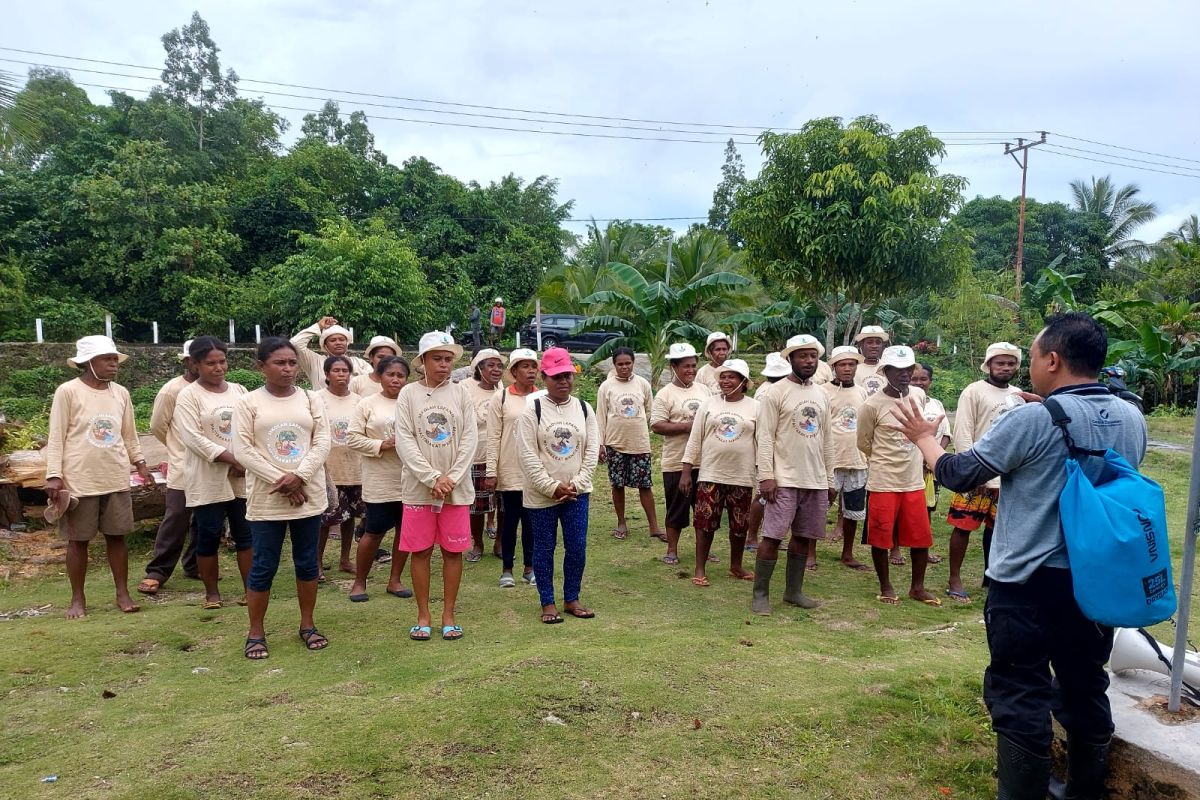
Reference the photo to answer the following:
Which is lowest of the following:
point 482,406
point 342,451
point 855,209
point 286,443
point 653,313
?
point 342,451

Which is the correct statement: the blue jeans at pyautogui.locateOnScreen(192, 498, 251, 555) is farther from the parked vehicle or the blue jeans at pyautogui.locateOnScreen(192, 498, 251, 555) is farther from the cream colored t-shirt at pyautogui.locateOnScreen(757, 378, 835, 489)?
the parked vehicle

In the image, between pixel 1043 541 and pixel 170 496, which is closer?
pixel 1043 541

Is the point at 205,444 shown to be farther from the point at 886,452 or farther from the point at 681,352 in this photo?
the point at 886,452

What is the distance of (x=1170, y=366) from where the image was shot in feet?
54.4

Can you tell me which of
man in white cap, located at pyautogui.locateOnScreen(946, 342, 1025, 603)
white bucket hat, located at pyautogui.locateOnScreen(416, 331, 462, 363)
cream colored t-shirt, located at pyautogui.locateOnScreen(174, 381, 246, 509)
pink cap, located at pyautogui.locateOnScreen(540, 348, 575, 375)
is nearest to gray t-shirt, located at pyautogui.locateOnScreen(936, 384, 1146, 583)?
pink cap, located at pyautogui.locateOnScreen(540, 348, 575, 375)

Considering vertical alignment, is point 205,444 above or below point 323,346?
below

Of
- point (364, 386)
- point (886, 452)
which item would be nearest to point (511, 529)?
point (364, 386)

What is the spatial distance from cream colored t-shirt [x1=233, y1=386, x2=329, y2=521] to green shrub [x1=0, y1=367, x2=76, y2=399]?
567 inches

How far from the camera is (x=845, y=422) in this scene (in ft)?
22.7

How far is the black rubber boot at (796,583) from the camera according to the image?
5738 millimetres

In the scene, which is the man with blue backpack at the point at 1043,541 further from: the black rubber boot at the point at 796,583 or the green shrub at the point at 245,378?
the green shrub at the point at 245,378

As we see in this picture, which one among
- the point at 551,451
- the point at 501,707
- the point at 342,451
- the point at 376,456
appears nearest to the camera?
the point at 501,707

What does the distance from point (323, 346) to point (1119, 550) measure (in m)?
5.78

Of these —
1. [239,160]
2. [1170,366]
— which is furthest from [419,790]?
[239,160]
